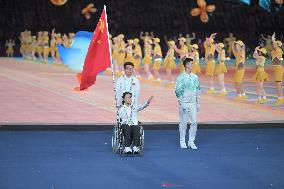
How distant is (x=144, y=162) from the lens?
9.91m

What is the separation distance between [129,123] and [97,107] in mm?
6498

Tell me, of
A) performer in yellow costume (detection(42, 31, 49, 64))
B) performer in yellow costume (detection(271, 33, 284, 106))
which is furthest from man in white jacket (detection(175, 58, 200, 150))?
performer in yellow costume (detection(42, 31, 49, 64))

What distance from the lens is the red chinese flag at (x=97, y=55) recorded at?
10.8m

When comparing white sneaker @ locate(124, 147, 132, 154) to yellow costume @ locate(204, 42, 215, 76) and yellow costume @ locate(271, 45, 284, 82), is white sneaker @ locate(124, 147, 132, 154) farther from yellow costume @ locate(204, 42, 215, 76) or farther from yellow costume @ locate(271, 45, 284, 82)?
yellow costume @ locate(204, 42, 215, 76)

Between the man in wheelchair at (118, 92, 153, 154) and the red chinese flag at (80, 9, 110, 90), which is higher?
the red chinese flag at (80, 9, 110, 90)

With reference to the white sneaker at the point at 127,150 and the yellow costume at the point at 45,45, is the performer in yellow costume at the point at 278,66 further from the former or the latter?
the yellow costume at the point at 45,45

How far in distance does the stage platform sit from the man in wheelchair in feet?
9.67

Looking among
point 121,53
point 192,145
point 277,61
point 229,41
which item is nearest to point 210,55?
point 277,61

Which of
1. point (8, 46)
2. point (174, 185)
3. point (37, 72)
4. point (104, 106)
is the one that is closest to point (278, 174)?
point (174, 185)

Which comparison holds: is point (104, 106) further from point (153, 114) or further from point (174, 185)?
point (174, 185)

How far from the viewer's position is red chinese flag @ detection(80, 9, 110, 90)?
427 inches

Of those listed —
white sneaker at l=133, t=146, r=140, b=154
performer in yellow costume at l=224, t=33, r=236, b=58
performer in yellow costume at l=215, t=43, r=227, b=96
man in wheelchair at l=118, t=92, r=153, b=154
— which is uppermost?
performer in yellow costume at l=224, t=33, r=236, b=58

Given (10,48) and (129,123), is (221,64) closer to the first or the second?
(129,123)

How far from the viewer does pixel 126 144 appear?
1044cm
